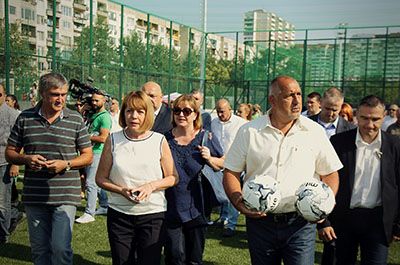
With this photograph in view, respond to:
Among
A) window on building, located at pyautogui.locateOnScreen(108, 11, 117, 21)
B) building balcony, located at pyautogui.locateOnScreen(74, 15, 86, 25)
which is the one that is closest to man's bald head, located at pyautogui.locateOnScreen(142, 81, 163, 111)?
building balcony, located at pyautogui.locateOnScreen(74, 15, 86, 25)

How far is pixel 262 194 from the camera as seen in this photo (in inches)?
115

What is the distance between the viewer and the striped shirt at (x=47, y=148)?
12.5ft

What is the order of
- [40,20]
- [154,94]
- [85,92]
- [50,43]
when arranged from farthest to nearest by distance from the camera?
[40,20], [50,43], [85,92], [154,94]

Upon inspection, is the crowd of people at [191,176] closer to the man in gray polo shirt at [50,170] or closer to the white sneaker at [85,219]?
the man in gray polo shirt at [50,170]

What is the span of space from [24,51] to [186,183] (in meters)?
12.5

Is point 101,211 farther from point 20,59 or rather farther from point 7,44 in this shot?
point 20,59

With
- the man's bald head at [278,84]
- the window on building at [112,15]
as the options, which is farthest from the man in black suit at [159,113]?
the window on building at [112,15]

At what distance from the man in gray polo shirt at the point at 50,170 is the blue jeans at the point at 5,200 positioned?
1903 millimetres

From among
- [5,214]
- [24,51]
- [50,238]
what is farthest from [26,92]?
[50,238]

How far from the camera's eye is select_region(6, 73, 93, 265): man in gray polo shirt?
3.81 meters

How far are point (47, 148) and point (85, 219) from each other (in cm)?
370

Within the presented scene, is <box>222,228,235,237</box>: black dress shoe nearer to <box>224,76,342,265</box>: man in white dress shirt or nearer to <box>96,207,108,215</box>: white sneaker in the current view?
<box>96,207,108,215</box>: white sneaker

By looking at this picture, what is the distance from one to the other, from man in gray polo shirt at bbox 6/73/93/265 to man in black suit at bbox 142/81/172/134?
103cm

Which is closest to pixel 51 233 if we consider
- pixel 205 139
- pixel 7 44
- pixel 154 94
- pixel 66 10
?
pixel 205 139
